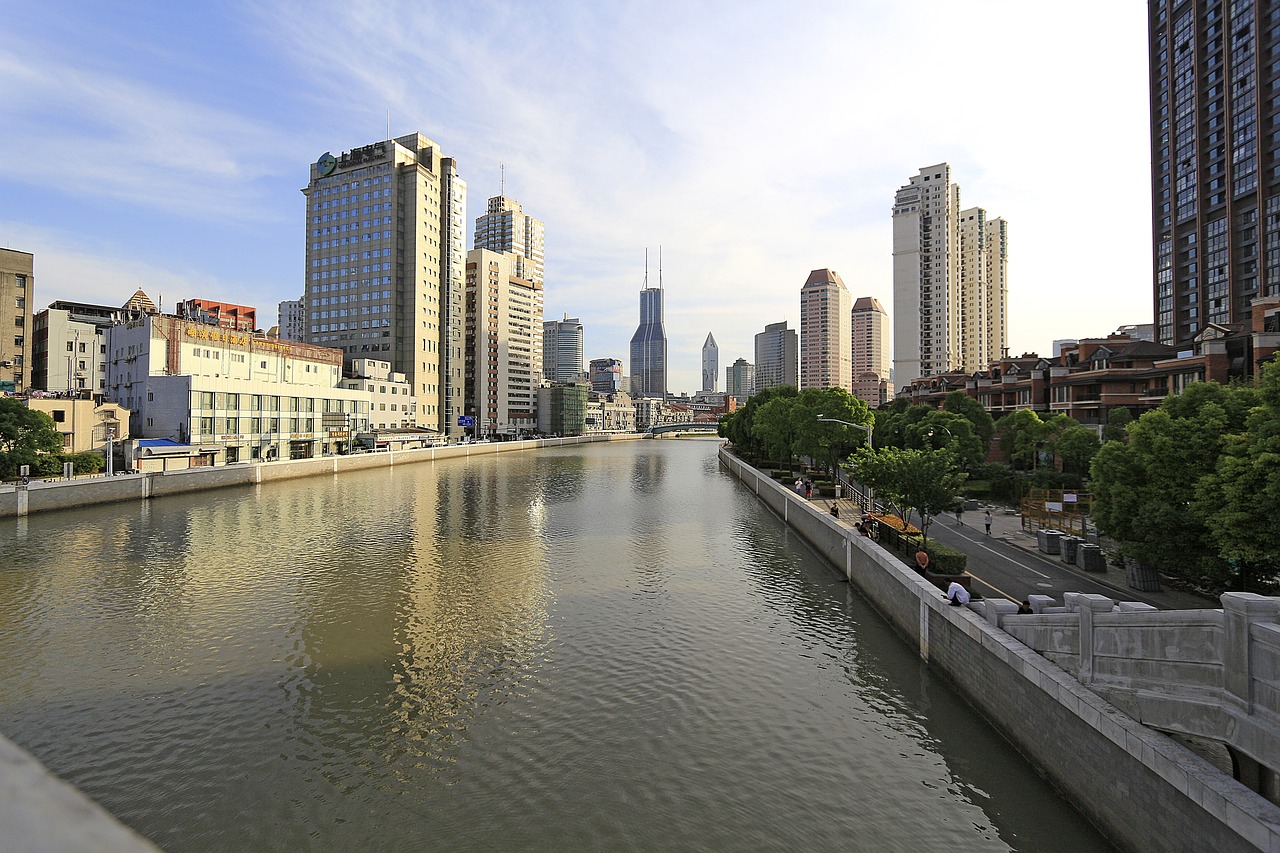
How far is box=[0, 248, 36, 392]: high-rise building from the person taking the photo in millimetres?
104000

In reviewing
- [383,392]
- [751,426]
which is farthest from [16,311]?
[751,426]

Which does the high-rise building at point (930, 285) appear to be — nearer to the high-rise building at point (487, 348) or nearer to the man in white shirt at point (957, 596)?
the high-rise building at point (487, 348)

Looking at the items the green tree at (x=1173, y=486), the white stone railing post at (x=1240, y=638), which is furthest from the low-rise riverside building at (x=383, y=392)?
the white stone railing post at (x=1240, y=638)

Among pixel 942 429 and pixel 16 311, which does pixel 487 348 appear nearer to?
pixel 16 311

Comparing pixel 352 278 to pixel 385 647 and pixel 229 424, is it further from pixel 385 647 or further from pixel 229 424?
pixel 385 647

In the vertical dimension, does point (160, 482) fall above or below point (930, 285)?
below

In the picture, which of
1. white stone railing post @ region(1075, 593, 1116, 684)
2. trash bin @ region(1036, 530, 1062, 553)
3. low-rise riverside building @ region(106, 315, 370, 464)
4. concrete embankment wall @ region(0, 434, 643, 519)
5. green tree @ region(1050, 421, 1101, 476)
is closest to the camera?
white stone railing post @ region(1075, 593, 1116, 684)

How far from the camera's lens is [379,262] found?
147m

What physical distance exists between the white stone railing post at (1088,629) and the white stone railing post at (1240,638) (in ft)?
8.78

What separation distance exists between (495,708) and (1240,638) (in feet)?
53.9

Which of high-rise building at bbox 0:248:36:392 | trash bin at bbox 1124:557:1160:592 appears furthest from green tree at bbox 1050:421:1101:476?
high-rise building at bbox 0:248:36:392

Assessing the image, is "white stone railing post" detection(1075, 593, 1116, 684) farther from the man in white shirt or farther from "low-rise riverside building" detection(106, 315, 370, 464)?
"low-rise riverside building" detection(106, 315, 370, 464)

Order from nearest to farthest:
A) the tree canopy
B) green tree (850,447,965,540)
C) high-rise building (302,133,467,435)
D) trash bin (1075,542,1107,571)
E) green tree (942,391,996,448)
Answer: the tree canopy → trash bin (1075,542,1107,571) → green tree (850,447,965,540) → green tree (942,391,996,448) → high-rise building (302,133,467,435)

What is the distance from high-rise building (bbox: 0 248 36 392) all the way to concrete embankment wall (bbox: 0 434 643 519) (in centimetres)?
5666
